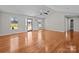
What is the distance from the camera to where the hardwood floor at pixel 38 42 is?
9.34ft

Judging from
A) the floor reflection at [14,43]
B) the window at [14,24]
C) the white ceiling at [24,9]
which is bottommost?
the floor reflection at [14,43]

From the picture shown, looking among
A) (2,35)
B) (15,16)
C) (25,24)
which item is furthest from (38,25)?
(2,35)

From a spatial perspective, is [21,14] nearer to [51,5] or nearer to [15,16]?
[15,16]

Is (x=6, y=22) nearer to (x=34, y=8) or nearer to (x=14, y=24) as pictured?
(x=14, y=24)

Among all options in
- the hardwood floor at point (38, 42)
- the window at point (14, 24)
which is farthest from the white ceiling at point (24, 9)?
the hardwood floor at point (38, 42)

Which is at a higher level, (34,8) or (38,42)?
(34,8)

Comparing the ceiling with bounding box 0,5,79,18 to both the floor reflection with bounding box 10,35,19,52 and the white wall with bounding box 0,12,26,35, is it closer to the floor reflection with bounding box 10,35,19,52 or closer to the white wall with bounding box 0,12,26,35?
the white wall with bounding box 0,12,26,35

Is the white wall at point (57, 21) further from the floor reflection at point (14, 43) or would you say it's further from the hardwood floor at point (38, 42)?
the floor reflection at point (14, 43)

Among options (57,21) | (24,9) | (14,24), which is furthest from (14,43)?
(57,21)

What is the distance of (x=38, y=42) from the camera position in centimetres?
287

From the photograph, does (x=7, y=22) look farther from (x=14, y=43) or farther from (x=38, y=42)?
(x=38, y=42)

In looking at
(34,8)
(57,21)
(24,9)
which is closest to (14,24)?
(24,9)

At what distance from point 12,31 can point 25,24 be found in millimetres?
248

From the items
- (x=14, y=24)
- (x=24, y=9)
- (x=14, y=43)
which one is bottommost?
(x=14, y=43)
